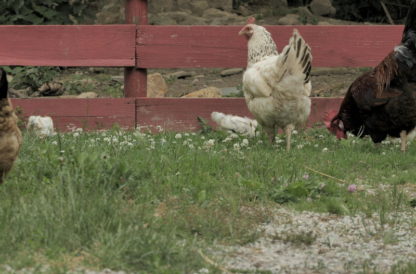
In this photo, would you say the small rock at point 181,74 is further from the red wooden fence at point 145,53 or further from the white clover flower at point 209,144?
the white clover flower at point 209,144

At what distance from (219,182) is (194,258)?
168 centimetres

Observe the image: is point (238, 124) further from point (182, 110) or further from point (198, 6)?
point (198, 6)

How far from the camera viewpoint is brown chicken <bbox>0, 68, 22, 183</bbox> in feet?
16.4

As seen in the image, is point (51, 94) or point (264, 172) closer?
point (264, 172)

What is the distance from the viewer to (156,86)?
11.1m

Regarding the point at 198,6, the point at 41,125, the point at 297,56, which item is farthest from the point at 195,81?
the point at 297,56

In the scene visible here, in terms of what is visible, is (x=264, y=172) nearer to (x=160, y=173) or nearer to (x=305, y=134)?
(x=160, y=173)

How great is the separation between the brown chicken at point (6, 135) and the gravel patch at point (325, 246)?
155 centimetres

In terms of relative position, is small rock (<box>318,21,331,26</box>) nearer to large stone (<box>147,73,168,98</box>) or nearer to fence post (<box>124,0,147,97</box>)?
large stone (<box>147,73,168,98</box>)

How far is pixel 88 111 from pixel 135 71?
2.24 feet

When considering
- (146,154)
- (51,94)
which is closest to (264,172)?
(146,154)

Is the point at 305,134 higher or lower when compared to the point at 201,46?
lower

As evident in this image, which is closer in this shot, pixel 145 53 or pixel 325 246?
pixel 325 246

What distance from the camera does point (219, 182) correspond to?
224 inches
